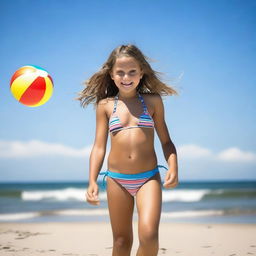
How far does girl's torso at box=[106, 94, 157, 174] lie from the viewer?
4016 millimetres

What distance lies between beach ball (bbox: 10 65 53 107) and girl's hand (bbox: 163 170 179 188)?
2582 mm

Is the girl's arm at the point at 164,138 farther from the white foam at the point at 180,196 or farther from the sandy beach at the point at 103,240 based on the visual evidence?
the white foam at the point at 180,196

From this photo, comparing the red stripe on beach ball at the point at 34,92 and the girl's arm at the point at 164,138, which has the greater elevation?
the red stripe on beach ball at the point at 34,92

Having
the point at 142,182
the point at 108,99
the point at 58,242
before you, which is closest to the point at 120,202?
the point at 142,182

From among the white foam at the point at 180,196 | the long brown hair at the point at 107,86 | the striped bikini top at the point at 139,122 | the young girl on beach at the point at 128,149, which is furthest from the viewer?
the white foam at the point at 180,196

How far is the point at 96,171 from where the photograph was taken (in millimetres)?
4125

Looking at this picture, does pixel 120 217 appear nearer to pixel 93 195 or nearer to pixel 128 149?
pixel 93 195

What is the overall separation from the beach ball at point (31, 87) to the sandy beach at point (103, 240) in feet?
8.96

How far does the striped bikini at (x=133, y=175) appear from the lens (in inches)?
156

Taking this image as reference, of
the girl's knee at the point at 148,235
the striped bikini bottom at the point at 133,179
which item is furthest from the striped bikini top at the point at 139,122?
the girl's knee at the point at 148,235

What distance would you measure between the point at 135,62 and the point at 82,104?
0.89m

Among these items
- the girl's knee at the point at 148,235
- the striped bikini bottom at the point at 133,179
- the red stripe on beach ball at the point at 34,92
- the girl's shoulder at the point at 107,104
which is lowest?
the girl's knee at the point at 148,235

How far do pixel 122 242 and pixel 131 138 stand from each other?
3.49 feet

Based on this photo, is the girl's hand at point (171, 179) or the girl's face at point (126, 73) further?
the girl's face at point (126, 73)
